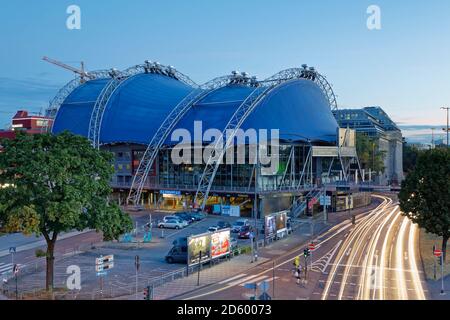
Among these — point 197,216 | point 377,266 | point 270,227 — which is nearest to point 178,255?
point 270,227

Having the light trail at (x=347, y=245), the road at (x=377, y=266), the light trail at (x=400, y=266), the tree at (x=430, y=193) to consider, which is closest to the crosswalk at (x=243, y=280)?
the light trail at (x=347, y=245)

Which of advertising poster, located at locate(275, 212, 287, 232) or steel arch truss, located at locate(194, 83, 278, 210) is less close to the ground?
steel arch truss, located at locate(194, 83, 278, 210)

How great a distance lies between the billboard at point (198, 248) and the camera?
40.5 metres

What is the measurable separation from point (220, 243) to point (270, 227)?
1209 centimetres

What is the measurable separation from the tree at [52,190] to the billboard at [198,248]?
6.38 m

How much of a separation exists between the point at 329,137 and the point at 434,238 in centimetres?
4175

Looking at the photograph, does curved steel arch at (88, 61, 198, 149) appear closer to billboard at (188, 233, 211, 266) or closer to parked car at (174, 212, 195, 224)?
parked car at (174, 212, 195, 224)

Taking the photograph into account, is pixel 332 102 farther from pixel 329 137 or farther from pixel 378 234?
pixel 378 234

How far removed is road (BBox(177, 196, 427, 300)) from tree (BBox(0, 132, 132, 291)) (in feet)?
30.4

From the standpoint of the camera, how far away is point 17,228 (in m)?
31.2

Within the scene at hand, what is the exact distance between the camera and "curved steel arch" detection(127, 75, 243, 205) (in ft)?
299
